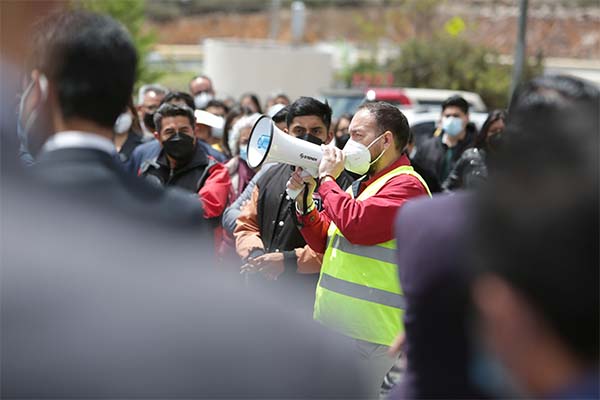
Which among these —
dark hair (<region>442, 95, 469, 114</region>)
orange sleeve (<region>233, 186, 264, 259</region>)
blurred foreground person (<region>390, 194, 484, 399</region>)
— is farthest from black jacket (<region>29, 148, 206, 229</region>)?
dark hair (<region>442, 95, 469, 114</region>)

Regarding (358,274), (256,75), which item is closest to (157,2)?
(256,75)

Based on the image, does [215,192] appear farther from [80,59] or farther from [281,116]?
[80,59]

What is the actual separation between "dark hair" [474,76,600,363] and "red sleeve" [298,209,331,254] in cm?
306

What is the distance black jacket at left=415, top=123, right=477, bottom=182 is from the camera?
344 inches

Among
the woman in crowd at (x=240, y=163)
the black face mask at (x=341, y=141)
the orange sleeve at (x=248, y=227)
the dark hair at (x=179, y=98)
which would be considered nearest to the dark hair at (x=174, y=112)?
the woman in crowd at (x=240, y=163)

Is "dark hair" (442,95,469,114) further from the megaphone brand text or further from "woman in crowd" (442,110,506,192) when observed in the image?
the megaphone brand text

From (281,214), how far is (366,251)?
0.97 metres

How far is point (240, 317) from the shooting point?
4.99 feet

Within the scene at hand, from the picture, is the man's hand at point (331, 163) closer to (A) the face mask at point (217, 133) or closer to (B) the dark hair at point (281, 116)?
(B) the dark hair at point (281, 116)

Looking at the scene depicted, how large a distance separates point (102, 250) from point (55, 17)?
77 centimetres

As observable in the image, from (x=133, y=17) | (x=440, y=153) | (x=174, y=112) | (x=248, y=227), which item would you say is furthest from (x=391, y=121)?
(x=133, y=17)

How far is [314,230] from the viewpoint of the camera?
15.2 ft

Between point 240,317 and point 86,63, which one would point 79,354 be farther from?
point 86,63

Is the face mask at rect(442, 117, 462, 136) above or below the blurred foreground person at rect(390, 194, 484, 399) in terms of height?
below
